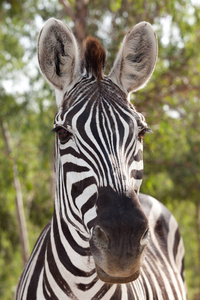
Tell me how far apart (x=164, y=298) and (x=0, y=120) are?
26.9 ft

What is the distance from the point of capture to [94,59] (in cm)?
238

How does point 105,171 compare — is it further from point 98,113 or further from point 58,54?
point 58,54

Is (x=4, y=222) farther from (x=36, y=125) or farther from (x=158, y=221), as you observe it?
(x=158, y=221)

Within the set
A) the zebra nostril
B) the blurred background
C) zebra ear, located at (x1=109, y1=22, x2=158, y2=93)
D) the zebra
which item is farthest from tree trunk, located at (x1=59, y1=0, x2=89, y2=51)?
the zebra nostril

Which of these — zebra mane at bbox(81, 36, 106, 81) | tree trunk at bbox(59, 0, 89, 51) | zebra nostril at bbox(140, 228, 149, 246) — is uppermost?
tree trunk at bbox(59, 0, 89, 51)

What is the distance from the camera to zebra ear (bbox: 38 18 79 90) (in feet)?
7.52

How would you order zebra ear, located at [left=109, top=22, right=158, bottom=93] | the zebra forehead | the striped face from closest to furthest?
the striped face → the zebra forehead → zebra ear, located at [left=109, top=22, right=158, bottom=93]

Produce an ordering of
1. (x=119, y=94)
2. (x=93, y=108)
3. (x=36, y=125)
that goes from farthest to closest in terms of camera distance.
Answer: (x=36, y=125), (x=119, y=94), (x=93, y=108)

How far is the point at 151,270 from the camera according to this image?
122 inches

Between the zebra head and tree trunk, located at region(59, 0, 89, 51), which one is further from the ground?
tree trunk, located at region(59, 0, 89, 51)

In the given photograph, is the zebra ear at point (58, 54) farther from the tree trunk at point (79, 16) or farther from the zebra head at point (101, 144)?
the tree trunk at point (79, 16)

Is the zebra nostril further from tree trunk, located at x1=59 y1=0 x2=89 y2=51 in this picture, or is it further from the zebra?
tree trunk, located at x1=59 y1=0 x2=89 y2=51

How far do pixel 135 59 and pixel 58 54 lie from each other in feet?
1.86

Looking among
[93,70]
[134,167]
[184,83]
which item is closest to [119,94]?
[93,70]
